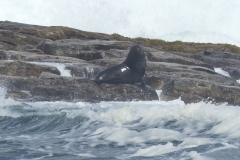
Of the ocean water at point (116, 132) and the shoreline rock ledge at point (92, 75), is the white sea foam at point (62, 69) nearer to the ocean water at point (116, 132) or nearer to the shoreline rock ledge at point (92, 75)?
the shoreline rock ledge at point (92, 75)

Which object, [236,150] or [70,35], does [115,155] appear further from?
[70,35]

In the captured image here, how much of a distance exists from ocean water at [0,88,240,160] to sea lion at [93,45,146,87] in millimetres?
4264

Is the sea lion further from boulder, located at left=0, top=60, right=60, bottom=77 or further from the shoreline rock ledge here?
boulder, located at left=0, top=60, right=60, bottom=77

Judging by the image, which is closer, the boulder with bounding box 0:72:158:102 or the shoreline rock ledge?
the boulder with bounding box 0:72:158:102

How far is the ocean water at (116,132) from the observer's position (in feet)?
36.5

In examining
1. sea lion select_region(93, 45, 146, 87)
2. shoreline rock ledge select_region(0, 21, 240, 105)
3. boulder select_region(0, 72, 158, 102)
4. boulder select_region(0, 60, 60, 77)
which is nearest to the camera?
boulder select_region(0, 72, 158, 102)

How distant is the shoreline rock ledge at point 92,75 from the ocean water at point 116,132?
1.98 metres

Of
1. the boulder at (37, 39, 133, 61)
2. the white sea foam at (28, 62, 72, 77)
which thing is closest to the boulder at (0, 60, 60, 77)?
the white sea foam at (28, 62, 72, 77)

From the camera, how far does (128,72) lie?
2245cm

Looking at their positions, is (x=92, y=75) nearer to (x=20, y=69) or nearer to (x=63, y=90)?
(x=20, y=69)

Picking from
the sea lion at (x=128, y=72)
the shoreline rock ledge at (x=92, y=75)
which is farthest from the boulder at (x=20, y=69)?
the sea lion at (x=128, y=72)

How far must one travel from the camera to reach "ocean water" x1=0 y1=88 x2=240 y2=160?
11125mm

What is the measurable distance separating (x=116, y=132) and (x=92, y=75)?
37.7 ft

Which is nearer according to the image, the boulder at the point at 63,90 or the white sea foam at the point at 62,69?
the boulder at the point at 63,90
